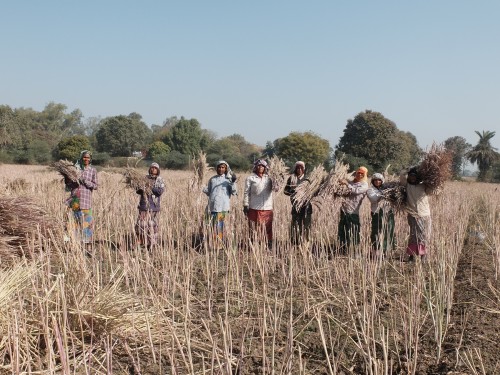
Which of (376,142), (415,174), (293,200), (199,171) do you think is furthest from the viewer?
(376,142)

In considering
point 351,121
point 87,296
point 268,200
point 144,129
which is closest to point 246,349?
point 87,296

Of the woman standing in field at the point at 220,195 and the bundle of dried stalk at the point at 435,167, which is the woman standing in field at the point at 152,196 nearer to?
the woman standing in field at the point at 220,195

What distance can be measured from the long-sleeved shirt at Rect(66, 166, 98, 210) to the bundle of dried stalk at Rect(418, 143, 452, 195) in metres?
3.38

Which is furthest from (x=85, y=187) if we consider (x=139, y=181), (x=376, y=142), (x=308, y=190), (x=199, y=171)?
(x=376, y=142)

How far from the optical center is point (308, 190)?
4898 millimetres

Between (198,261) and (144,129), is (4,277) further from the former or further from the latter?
(144,129)

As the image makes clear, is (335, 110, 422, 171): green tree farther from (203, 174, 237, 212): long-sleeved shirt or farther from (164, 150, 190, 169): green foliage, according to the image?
(203, 174, 237, 212): long-sleeved shirt

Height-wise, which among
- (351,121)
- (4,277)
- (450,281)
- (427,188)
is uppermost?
(351,121)

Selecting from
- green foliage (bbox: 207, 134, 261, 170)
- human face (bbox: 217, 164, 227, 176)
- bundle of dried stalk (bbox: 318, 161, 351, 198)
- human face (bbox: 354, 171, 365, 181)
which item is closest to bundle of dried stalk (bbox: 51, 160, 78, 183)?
human face (bbox: 217, 164, 227, 176)

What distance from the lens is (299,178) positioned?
Answer: 509 centimetres

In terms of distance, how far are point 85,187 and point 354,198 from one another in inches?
113

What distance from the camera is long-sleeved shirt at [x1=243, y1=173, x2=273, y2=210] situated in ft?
16.7

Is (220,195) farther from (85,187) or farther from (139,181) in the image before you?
(85,187)

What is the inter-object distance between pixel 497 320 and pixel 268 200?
8.43 ft
